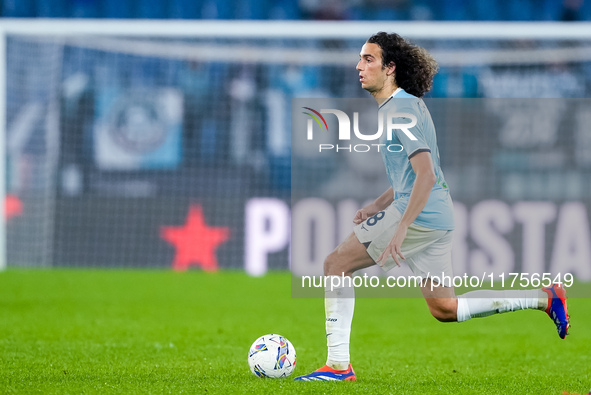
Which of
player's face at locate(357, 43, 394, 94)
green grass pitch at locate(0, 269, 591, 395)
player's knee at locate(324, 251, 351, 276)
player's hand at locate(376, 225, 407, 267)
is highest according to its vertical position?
player's face at locate(357, 43, 394, 94)

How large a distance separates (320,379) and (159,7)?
13.0 metres

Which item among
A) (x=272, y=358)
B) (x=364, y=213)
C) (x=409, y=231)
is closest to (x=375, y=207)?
(x=364, y=213)

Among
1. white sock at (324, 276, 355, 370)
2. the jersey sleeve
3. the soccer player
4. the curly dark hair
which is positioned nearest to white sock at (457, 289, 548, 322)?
the soccer player

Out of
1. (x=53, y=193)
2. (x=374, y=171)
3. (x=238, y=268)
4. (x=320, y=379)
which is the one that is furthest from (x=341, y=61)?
(x=320, y=379)

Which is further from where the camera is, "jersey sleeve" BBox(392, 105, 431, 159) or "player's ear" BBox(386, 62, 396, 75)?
"player's ear" BBox(386, 62, 396, 75)

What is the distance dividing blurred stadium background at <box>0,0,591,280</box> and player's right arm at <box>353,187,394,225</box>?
6.90 meters

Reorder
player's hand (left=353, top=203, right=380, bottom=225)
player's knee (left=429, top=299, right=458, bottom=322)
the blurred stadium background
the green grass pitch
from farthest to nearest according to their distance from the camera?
the blurred stadium background, player's hand (left=353, top=203, right=380, bottom=225), the green grass pitch, player's knee (left=429, top=299, right=458, bottom=322)

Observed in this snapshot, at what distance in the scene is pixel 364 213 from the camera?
5266 millimetres

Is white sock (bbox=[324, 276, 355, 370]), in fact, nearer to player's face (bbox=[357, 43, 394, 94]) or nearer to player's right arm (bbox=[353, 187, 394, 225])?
player's right arm (bbox=[353, 187, 394, 225])

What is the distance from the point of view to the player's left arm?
4.80m

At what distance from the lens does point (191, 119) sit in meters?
14.5

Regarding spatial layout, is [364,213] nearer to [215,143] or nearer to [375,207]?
[375,207]

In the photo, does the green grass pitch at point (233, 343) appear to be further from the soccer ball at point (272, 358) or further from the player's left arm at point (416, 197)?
the player's left arm at point (416, 197)

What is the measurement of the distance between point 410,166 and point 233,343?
267cm
